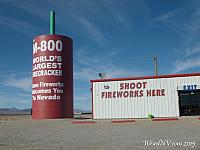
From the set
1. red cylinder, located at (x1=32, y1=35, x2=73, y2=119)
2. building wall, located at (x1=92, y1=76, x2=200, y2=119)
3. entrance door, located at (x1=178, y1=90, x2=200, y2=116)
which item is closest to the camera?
building wall, located at (x1=92, y1=76, x2=200, y2=119)

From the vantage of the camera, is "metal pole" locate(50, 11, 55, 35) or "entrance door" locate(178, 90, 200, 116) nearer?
"entrance door" locate(178, 90, 200, 116)

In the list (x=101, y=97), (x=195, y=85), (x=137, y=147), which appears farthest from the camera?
(x=101, y=97)

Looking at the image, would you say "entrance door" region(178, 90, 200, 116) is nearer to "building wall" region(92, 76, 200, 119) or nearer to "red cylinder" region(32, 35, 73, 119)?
"building wall" region(92, 76, 200, 119)

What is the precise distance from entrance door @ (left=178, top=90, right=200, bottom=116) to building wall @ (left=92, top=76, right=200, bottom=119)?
0.78 m

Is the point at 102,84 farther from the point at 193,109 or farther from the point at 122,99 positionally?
the point at 193,109

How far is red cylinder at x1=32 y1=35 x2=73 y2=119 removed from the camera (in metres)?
32.0

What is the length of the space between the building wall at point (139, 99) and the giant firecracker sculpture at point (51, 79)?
3.74 metres

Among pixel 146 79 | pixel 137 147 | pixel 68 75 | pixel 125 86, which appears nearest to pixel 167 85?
pixel 146 79

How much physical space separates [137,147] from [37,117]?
24.1m

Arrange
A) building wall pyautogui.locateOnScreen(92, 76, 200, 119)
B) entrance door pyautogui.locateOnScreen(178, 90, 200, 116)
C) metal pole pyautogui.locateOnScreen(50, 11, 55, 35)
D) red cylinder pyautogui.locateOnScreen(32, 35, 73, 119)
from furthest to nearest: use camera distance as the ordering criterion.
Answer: metal pole pyautogui.locateOnScreen(50, 11, 55, 35) → red cylinder pyautogui.locateOnScreen(32, 35, 73, 119) → entrance door pyautogui.locateOnScreen(178, 90, 200, 116) → building wall pyautogui.locateOnScreen(92, 76, 200, 119)

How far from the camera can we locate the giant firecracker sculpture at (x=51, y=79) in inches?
1259

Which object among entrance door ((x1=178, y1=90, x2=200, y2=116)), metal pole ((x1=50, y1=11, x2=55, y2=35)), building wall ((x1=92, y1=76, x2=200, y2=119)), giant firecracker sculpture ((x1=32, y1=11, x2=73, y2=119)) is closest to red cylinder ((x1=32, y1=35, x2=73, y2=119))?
giant firecracker sculpture ((x1=32, y1=11, x2=73, y2=119))

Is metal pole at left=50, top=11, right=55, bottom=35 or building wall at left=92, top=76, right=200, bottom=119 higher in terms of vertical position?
metal pole at left=50, top=11, right=55, bottom=35

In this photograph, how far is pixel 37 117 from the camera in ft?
106
